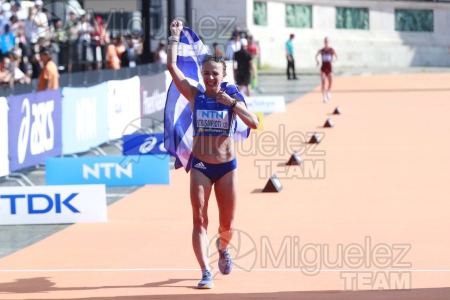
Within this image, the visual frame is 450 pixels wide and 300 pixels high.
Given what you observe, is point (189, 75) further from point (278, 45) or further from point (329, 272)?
point (278, 45)

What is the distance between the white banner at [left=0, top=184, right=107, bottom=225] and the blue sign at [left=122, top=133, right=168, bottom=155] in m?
5.66

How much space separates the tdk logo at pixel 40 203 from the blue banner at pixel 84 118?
23.7 ft

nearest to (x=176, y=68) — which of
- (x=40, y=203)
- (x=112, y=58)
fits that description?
(x=40, y=203)

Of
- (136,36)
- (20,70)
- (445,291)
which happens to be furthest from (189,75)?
→ (136,36)

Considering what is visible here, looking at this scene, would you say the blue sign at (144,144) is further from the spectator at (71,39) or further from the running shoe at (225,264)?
the spectator at (71,39)

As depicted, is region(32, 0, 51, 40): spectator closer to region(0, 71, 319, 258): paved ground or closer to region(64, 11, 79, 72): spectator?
region(64, 11, 79, 72): spectator

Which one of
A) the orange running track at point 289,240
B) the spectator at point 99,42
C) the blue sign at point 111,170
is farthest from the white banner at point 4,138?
the spectator at point 99,42

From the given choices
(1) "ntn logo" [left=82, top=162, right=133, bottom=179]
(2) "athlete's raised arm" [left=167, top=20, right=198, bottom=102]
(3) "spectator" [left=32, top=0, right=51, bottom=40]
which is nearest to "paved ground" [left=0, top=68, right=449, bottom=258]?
(1) "ntn logo" [left=82, top=162, right=133, bottom=179]

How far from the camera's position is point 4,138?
1939 centimetres

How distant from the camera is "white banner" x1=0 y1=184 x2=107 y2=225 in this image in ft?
50.8

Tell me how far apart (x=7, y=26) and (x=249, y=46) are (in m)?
20.6

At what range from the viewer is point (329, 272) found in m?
11.9

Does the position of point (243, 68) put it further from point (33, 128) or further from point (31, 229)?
point (31, 229)

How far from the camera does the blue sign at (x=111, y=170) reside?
18.9 m
